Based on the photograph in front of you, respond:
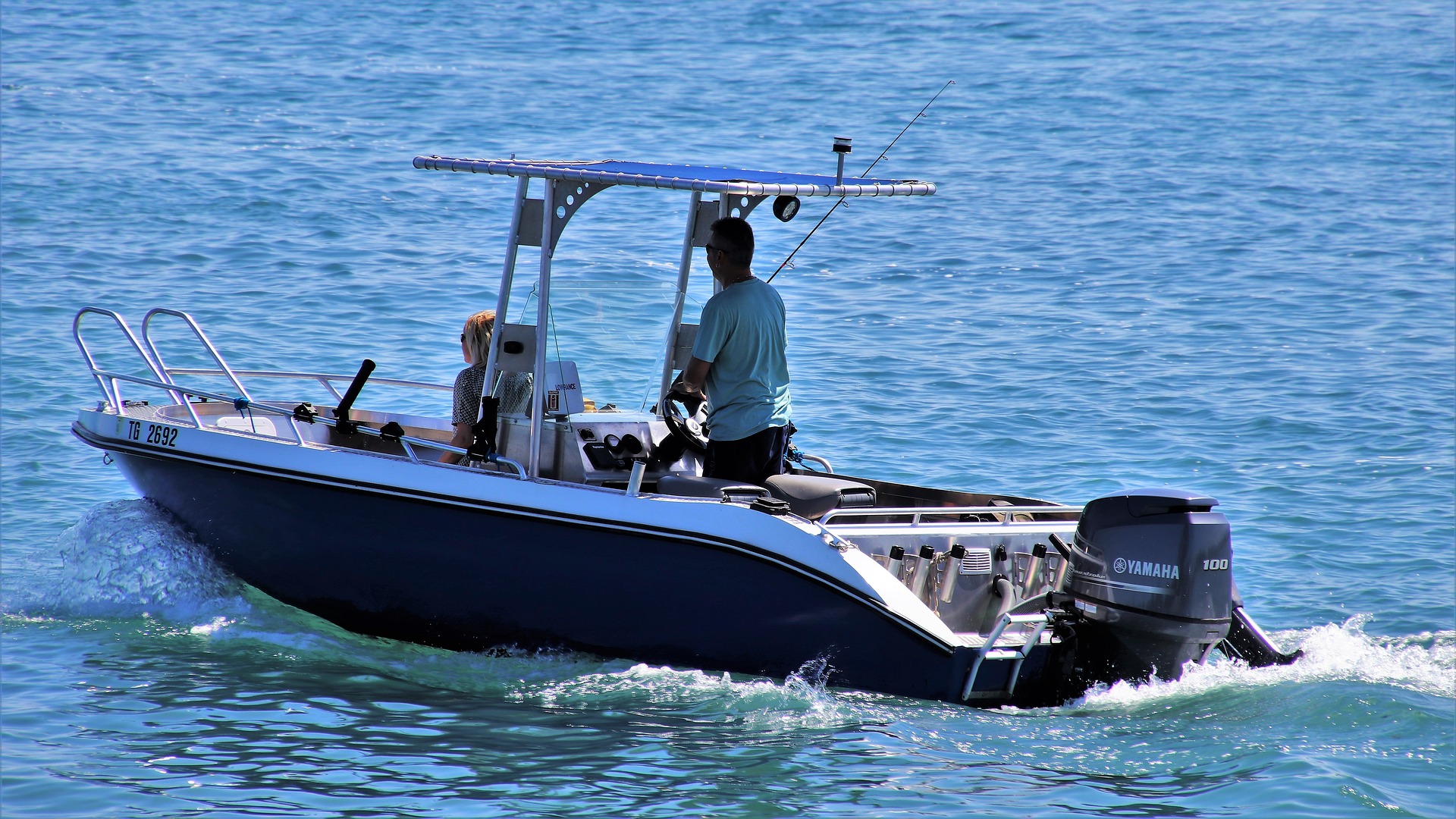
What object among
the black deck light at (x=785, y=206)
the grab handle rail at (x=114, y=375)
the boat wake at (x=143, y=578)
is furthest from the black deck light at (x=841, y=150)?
the boat wake at (x=143, y=578)

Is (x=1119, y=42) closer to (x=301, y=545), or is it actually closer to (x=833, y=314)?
(x=833, y=314)

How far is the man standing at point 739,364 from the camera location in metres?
6.02

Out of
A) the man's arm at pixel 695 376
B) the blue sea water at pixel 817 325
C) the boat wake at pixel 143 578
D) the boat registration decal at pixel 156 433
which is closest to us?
the blue sea water at pixel 817 325

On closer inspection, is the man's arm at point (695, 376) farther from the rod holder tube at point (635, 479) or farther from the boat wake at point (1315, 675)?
the boat wake at point (1315, 675)

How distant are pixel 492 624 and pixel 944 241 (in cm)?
1215

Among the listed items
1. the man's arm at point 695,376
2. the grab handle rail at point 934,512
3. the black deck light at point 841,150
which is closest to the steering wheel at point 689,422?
the man's arm at point 695,376

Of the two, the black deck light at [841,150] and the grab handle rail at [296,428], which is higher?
the black deck light at [841,150]

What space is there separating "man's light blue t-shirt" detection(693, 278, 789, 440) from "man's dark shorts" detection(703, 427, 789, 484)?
0.04 meters

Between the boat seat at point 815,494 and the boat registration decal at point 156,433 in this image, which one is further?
the boat registration decal at point 156,433

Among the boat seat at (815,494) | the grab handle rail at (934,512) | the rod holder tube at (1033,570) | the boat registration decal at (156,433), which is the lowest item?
the rod holder tube at (1033,570)

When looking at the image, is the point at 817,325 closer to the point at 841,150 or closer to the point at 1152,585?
the point at 841,150

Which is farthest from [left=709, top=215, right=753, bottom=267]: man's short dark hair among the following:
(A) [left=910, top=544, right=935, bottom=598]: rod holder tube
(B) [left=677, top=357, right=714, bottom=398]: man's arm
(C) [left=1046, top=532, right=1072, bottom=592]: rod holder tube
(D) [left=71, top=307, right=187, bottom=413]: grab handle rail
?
(D) [left=71, top=307, right=187, bottom=413]: grab handle rail

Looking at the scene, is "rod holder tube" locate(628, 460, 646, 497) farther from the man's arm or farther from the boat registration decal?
the boat registration decal

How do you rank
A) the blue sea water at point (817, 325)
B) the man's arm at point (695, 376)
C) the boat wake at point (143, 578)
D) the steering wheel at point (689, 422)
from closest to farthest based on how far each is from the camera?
the blue sea water at point (817, 325) → the man's arm at point (695, 376) → the steering wheel at point (689, 422) → the boat wake at point (143, 578)
